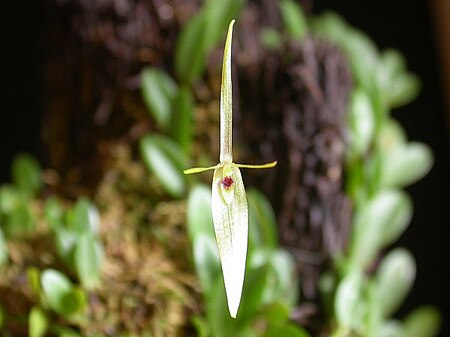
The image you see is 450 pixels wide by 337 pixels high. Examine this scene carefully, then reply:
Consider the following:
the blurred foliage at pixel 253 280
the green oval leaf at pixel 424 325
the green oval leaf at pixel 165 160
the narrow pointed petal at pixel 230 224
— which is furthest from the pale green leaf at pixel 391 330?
the narrow pointed petal at pixel 230 224

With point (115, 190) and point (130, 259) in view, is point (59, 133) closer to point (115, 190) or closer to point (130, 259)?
point (115, 190)

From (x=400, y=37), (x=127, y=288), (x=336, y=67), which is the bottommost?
(x=127, y=288)

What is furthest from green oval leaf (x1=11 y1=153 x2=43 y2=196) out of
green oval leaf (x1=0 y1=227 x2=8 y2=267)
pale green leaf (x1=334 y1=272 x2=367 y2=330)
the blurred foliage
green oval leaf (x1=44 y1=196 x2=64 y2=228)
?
pale green leaf (x1=334 y1=272 x2=367 y2=330)

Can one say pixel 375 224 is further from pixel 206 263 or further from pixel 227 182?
pixel 227 182

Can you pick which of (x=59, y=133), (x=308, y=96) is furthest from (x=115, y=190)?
(x=308, y=96)

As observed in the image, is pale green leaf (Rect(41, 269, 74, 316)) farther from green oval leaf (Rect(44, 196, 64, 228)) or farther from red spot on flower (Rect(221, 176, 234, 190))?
red spot on flower (Rect(221, 176, 234, 190))

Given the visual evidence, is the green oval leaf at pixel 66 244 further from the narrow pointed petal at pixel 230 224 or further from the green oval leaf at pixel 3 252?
the narrow pointed petal at pixel 230 224
